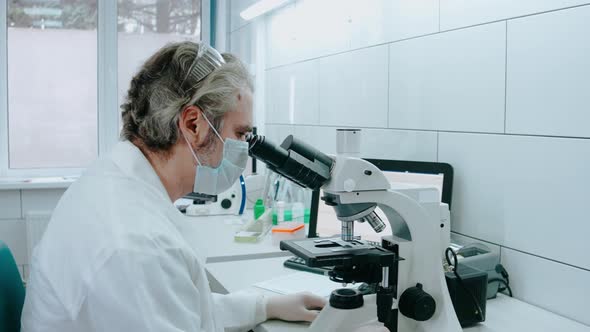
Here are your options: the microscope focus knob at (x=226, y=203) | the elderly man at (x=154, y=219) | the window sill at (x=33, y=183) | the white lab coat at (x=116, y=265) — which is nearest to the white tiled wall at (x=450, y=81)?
the elderly man at (x=154, y=219)

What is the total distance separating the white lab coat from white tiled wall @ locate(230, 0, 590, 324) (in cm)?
91

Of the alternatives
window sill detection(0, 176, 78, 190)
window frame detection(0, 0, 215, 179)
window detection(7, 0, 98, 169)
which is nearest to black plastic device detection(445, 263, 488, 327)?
window sill detection(0, 176, 78, 190)

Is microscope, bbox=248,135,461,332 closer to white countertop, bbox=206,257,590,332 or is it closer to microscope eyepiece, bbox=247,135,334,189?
microscope eyepiece, bbox=247,135,334,189

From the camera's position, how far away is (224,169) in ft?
4.14

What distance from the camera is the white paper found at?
154cm

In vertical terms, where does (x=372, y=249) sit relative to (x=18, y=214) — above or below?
above

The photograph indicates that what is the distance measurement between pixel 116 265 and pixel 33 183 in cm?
283

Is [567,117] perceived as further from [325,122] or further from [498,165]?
[325,122]

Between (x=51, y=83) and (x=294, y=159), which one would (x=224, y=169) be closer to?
(x=294, y=159)

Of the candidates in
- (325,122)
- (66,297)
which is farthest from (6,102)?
(66,297)

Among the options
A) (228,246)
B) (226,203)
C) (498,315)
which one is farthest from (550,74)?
(226,203)

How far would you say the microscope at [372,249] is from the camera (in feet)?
3.61

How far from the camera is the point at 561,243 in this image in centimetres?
139

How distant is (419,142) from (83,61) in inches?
107
